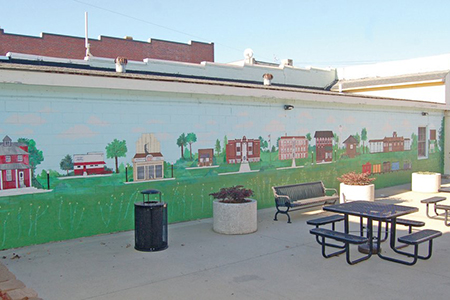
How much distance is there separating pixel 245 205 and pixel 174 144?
2.33 meters

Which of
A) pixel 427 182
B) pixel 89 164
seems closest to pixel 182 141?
pixel 89 164

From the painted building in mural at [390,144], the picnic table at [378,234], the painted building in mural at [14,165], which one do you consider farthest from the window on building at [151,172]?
the painted building in mural at [390,144]

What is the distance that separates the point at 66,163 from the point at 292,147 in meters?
6.63

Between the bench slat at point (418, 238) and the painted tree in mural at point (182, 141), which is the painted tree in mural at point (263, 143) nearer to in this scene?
the painted tree in mural at point (182, 141)

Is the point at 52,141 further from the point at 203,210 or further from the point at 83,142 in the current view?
the point at 203,210

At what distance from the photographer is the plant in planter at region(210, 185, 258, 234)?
8844 millimetres

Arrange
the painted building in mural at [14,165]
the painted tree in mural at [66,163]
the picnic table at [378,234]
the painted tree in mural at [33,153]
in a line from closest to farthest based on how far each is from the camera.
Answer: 1. the picnic table at [378,234]
2. the painted building in mural at [14,165]
3. the painted tree in mural at [33,153]
4. the painted tree in mural at [66,163]

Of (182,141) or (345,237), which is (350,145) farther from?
(345,237)

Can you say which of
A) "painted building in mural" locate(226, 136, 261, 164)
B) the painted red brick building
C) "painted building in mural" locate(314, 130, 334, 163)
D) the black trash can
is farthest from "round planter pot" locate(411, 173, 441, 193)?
the painted red brick building

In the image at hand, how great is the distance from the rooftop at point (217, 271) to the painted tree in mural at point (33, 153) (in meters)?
1.55

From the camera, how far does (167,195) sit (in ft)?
32.6

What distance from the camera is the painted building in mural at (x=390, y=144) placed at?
1563 cm

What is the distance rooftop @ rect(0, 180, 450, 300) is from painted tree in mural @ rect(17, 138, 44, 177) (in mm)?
1555

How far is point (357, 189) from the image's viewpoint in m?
11.8
